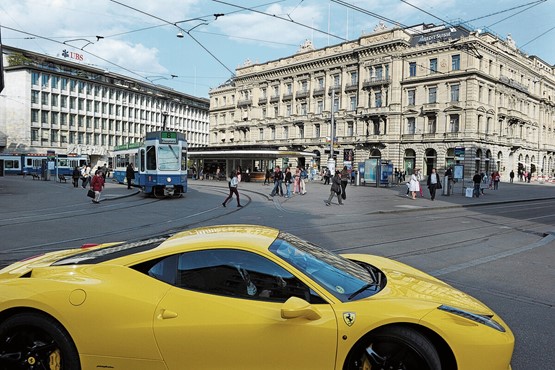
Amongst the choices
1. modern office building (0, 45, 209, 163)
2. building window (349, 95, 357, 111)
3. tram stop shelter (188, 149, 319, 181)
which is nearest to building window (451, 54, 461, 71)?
building window (349, 95, 357, 111)

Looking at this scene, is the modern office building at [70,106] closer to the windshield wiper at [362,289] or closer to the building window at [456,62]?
the building window at [456,62]

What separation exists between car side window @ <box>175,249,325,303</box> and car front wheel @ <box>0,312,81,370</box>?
0.89 meters

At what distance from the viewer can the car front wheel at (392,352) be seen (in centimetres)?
280

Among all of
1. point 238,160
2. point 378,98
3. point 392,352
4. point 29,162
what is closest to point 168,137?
point 392,352

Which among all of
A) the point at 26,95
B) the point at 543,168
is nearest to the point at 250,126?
the point at 26,95

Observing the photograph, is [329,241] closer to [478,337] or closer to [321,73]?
[478,337]

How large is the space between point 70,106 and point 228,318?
90983 mm

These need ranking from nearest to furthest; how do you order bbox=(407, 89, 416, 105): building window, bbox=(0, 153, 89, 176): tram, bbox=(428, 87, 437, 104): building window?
bbox=(0, 153, 89, 176): tram, bbox=(428, 87, 437, 104): building window, bbox=(407, 89, 416, 105): building window

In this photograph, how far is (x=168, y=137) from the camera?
21.7 meters

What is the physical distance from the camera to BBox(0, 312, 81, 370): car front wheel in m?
2.97

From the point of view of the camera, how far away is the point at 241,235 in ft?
11.3

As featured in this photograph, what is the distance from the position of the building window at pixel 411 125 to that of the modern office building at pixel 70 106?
3675 centimetres

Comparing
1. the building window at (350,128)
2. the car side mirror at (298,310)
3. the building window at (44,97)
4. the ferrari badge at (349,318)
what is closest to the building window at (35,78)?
the building window at (44,97)

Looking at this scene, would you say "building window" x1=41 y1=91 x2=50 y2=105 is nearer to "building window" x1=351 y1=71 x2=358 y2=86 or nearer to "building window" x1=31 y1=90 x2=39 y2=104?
"building window" x1=31 y1=90 x2=39 y2=104
